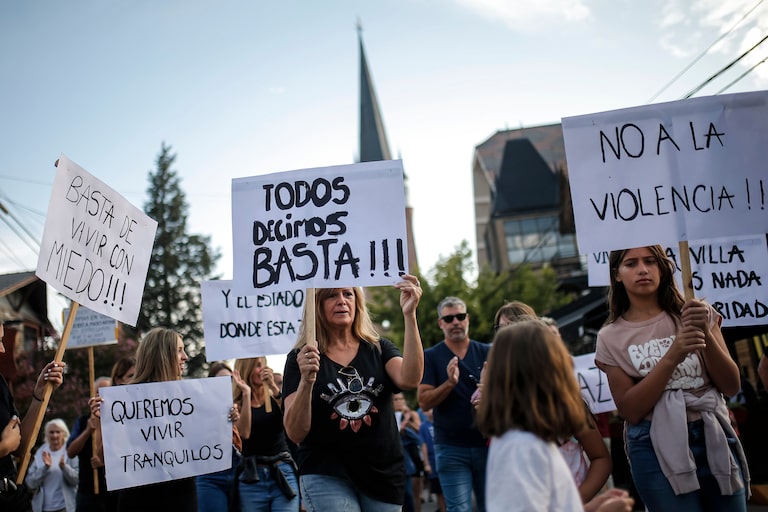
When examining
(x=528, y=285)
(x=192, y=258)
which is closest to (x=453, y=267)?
(x=528, y=285)

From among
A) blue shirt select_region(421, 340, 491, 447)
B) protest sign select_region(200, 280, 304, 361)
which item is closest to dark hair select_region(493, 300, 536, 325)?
blue shirt select_region(421, 340, 491, 447)

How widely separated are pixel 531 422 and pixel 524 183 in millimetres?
53771

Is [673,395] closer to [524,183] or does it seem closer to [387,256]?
[387,256]

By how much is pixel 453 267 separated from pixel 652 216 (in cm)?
3105

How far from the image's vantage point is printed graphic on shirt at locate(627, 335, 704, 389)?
3436 millimetres

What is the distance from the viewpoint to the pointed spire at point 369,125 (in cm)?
7656

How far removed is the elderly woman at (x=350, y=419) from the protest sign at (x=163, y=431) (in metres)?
1.37

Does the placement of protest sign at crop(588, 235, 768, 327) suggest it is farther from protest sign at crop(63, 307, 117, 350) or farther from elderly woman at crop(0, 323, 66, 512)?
protest sign at crop(63, 307, 117, 350)

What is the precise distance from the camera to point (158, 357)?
5.13 meters

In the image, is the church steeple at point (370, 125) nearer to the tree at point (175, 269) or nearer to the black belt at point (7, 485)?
the tree at point (175, 269)

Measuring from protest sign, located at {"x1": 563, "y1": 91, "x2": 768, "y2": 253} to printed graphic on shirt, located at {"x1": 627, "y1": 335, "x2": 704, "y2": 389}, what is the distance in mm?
501

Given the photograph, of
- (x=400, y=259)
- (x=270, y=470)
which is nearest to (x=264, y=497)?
(x=270, y=470)

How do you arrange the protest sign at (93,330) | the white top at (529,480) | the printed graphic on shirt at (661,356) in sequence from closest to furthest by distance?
the white top at (529,480)
the printed graphic on shirt at (661,356)
the protest sign at (93,330)

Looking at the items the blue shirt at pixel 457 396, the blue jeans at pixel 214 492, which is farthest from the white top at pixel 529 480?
the blue jeans at pixel 214 492
